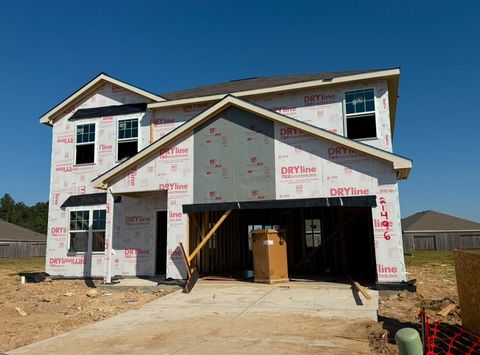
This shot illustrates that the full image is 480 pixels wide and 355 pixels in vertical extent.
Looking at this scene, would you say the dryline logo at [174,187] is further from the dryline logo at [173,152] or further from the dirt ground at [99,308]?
the dirt ground at [99,308]

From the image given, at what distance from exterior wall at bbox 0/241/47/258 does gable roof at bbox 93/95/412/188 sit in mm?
37017

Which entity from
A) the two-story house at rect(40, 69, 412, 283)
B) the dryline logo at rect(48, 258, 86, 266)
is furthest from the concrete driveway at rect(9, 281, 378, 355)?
the dryline logo at rect(48, 258, 86, 266)

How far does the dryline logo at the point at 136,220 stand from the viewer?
15.4m

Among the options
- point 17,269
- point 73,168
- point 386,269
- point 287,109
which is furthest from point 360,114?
point 17,269

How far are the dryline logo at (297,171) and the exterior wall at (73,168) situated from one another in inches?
255

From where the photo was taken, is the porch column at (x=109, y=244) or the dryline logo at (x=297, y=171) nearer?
the dryline logo at (x=297, y=171)

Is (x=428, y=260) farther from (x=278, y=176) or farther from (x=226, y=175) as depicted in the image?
(x=226, y=175)

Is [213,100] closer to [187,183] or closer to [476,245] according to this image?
[187,183]

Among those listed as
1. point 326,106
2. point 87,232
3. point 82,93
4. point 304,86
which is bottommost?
point 87,232

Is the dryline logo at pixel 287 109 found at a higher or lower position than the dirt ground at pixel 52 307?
higher

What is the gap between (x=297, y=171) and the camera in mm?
12219

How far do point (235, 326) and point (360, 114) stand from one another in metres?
9.18

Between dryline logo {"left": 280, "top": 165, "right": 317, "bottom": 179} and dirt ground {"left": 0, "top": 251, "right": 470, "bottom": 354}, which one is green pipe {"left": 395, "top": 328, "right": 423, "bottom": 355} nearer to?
dirt ground {"left": 0, "top": 251, "right": 470, "bottom": 354}

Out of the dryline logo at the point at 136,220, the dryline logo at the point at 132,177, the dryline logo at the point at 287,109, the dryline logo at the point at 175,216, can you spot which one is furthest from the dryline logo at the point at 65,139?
the dryline logo at the point at 287,109
